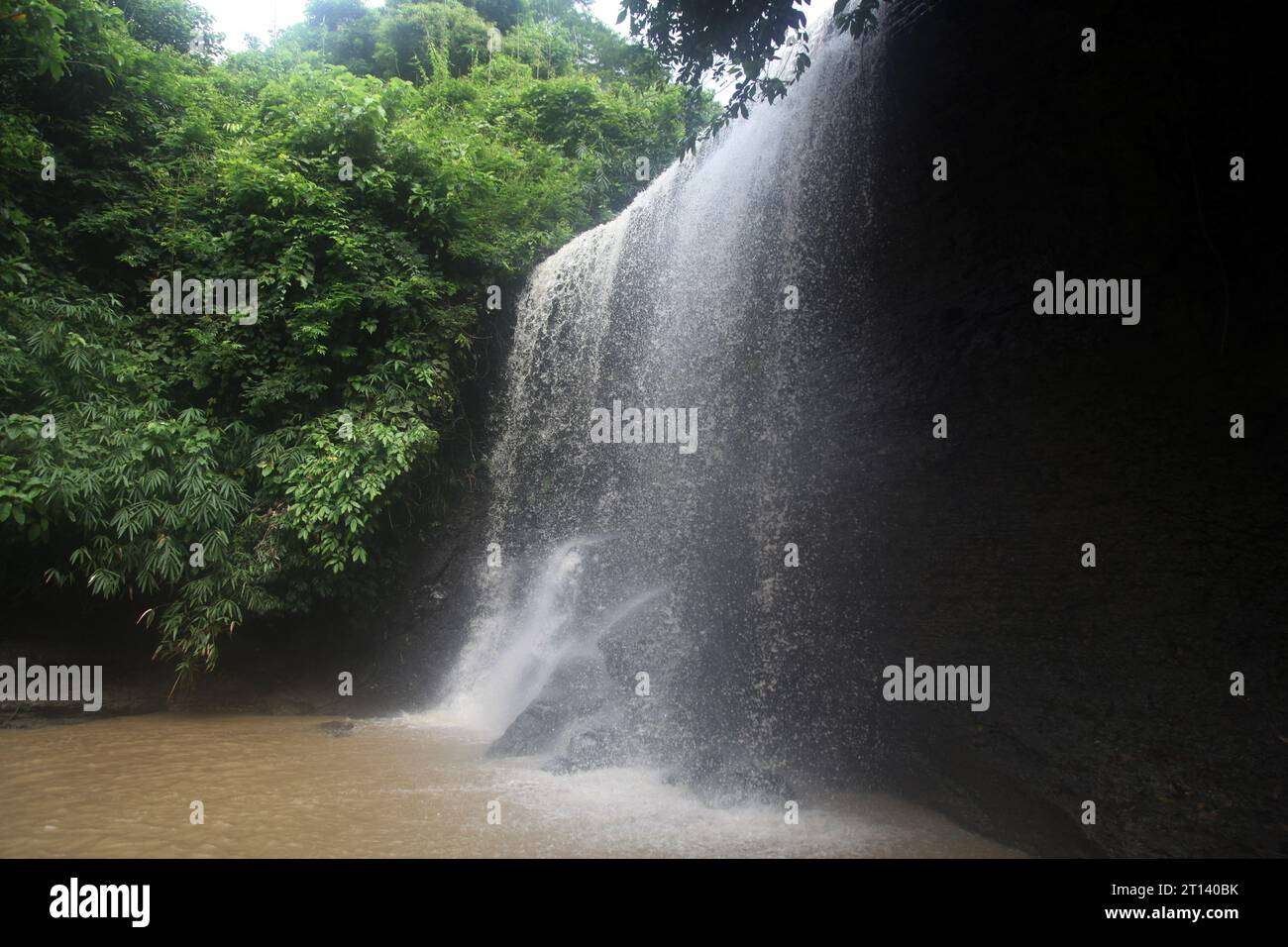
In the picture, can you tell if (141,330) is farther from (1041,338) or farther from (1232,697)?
(1232,697)

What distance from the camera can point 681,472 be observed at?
761 cm

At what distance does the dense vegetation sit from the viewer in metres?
7.27

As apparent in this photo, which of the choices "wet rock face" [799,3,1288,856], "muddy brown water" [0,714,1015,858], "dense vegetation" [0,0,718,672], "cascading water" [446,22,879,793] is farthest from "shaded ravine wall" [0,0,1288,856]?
"dense vegetation" [0,0,718,672]

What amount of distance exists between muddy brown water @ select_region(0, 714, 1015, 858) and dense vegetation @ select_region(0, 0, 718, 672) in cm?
193

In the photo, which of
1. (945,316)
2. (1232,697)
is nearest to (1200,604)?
(1232,697)

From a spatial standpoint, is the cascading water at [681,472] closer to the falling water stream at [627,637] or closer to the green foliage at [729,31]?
the falling water stream at [627,637]

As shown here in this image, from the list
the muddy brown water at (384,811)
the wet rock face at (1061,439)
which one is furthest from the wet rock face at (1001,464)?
the muddy brown water at (384,811)

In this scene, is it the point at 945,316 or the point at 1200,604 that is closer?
the point at 1200,604

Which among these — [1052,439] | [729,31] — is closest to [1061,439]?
[1052,439]

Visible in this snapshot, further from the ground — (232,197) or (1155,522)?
(232,197)

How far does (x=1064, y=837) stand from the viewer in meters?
4.07

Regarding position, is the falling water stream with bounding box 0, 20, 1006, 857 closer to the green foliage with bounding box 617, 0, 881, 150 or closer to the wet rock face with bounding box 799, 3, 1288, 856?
the wet rock face with bounding box 799, 3, 1288, 856

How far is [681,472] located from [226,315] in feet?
19.9

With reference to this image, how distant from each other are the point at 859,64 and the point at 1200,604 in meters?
4.96
